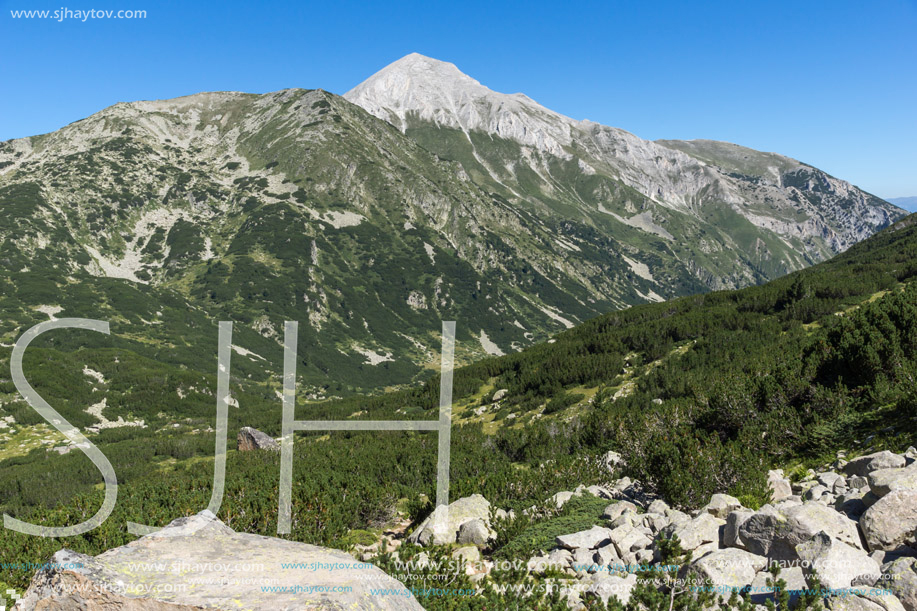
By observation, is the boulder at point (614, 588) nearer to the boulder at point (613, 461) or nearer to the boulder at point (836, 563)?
the boulder at point (836, 563)

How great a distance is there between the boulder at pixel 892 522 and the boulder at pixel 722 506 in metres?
2.08

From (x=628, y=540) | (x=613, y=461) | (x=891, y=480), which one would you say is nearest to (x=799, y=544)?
(x=891, y=480)

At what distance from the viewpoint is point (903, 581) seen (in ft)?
16.9

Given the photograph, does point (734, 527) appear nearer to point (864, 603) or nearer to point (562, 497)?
point (864, 603)

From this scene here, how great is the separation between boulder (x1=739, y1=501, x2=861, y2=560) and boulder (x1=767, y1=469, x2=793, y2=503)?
247 centimetres

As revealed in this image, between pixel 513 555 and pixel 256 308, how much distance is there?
165m

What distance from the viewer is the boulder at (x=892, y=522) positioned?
613cm

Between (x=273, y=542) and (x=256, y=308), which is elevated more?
(x=256, y=308)

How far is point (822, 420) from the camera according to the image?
11352 millimetres

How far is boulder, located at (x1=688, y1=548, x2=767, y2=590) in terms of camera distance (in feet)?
20.3

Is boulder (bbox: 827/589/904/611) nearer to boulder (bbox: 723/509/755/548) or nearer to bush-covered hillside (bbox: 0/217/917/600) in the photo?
boulder (bbox: 723/509/755/548)

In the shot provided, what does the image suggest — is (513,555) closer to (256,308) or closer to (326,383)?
(326,383)

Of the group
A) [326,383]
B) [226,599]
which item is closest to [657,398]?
[226,599]

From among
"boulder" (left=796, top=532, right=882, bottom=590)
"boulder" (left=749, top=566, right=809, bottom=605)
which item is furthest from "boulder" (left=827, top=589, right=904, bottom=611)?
"boulder" (left=749, top=566, right=809, bottom=605)
